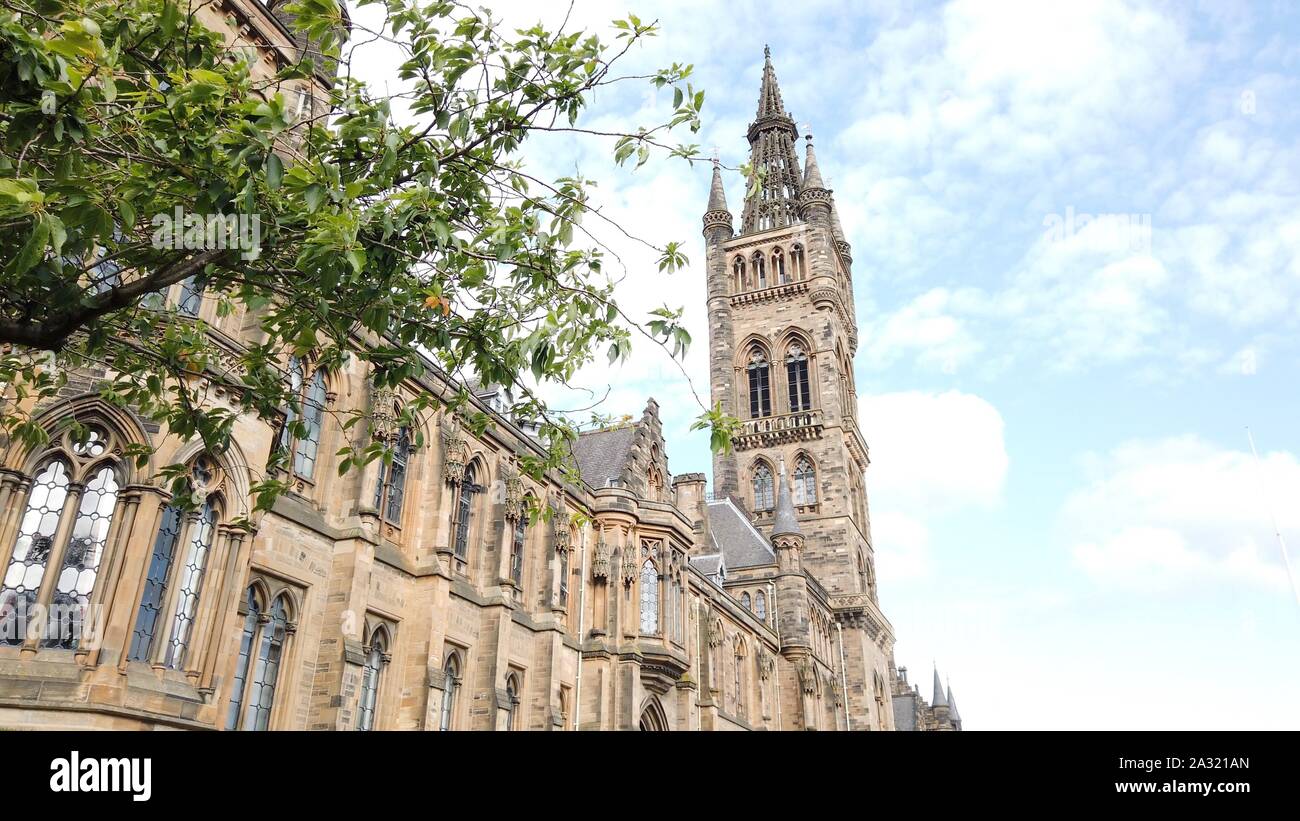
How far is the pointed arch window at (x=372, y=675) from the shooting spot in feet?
58.3

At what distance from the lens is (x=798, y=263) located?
205 ft

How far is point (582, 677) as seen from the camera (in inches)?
982

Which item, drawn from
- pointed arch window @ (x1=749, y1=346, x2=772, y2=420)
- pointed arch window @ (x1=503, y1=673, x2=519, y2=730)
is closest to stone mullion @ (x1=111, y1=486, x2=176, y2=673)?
pointed arch window @ (x1=503, y1=673, x2=519, y2=730)

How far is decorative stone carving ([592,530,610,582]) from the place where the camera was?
25.9 metres

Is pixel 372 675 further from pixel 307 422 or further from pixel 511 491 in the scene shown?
pixel 511 491

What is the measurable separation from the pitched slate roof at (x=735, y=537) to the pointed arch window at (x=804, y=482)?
12.8 feet

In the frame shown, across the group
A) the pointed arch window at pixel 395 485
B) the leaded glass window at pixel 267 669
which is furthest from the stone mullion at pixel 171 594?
the pointed arch window at pixel 395 485

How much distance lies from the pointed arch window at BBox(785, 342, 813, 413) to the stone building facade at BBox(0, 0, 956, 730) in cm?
1238

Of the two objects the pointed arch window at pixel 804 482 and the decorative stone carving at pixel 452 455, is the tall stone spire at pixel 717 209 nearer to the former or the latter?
the pointed arch window at pixel 804 482

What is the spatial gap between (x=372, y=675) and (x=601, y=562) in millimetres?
8928

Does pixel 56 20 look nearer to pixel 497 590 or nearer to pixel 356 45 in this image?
pixel 356 45

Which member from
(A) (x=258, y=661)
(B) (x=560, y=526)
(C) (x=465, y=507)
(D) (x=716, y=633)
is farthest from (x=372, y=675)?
(D) (x=716, y=633)
